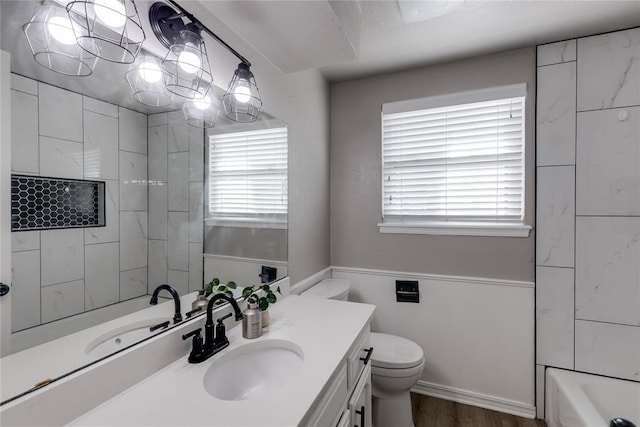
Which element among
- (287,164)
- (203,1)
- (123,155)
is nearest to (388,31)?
(287,164)

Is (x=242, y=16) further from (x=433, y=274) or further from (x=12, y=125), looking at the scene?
(x=433, y=274)

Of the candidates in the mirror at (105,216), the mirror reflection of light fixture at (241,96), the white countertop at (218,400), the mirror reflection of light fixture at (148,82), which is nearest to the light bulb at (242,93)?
the mirror reflection of light fixture at (241,96)

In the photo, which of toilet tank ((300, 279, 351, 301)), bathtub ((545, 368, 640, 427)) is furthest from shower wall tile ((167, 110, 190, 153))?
bathtub ((545, 368, 640, 427))

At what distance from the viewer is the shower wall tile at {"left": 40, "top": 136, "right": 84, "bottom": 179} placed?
2.26 ft

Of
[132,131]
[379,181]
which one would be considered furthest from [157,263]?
[379,181]

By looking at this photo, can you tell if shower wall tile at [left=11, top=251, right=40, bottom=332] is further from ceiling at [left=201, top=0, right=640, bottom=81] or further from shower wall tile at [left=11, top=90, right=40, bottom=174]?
ceiling at [left=201, top=0, right=640, bottom=81]

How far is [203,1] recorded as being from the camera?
96 cm

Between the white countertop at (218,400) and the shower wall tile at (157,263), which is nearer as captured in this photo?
the white countertop at (218,400)

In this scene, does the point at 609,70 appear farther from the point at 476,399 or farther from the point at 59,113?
the point at 59,113

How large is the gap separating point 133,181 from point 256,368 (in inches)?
32.0

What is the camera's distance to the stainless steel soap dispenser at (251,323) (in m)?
1.15

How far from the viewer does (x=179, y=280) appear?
1.08 meters

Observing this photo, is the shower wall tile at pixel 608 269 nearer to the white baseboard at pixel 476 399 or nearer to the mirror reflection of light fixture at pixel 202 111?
the white baseboard at pixel 476 399

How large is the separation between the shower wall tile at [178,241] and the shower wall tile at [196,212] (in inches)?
1.2
